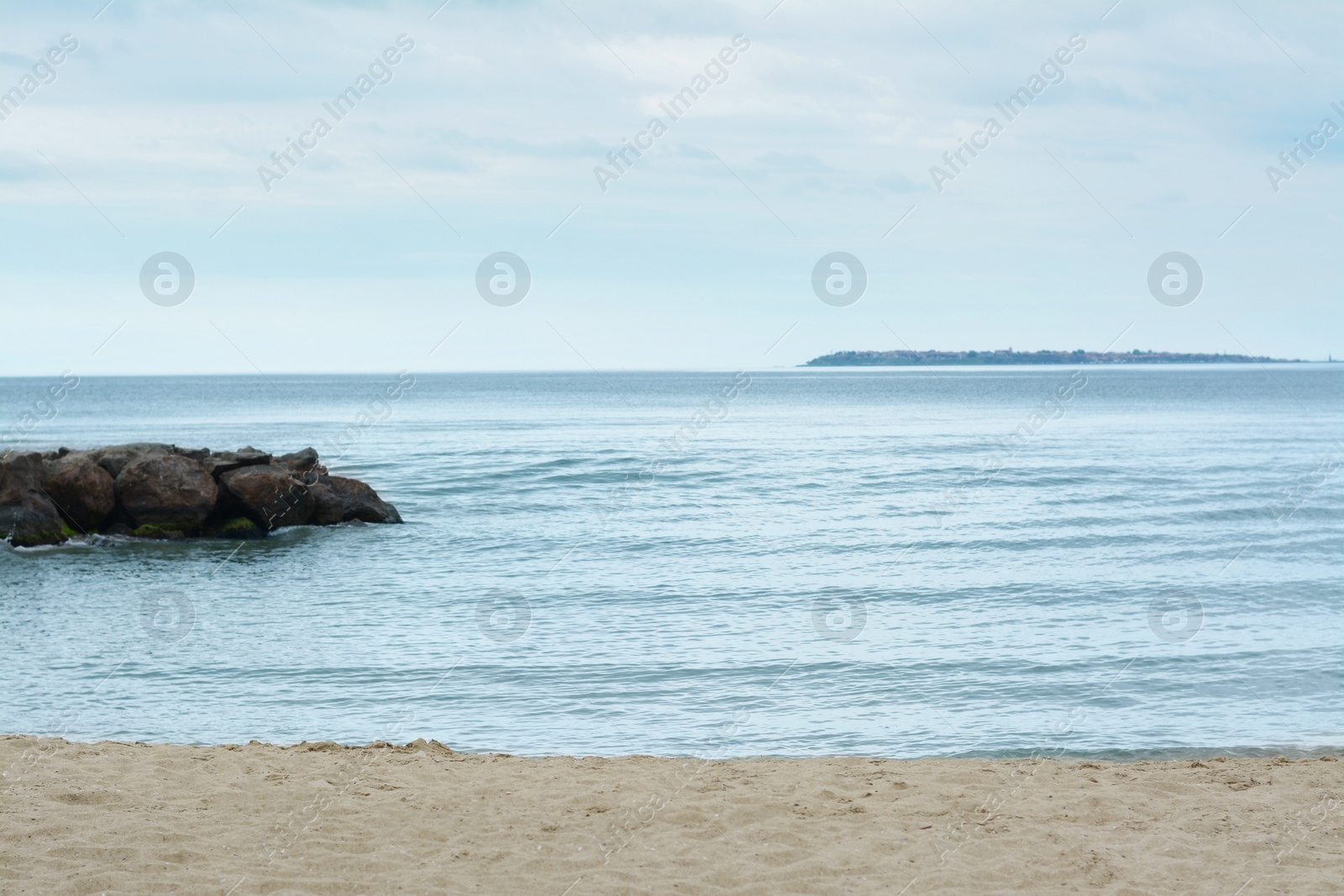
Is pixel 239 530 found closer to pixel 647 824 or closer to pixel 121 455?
pixel 121 455

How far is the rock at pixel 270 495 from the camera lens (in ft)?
82.8

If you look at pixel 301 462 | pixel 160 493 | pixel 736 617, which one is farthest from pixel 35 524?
pixel 736 617

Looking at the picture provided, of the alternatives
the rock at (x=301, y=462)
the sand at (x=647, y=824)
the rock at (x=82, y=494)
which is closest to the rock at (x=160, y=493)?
the rock at (x=82, y=494)

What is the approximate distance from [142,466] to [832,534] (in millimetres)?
16901

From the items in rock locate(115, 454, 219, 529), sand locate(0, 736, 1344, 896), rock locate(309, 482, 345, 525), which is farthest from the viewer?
rock locate(309, 482, 345, 525)

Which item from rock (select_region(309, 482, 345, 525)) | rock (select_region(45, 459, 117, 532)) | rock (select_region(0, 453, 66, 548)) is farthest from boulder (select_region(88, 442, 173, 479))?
rock (select_region(309, 482, 345, 525))

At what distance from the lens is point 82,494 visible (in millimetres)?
24078

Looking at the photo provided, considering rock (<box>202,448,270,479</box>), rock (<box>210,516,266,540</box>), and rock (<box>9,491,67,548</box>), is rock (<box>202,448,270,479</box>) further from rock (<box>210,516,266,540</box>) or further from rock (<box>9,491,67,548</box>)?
rock (<box>9,491,67,548</box>)

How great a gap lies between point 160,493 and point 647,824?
2113cm

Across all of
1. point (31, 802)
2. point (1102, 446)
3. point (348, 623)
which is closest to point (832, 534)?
point (348, 623)

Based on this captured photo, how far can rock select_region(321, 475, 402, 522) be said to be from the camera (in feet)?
88.2

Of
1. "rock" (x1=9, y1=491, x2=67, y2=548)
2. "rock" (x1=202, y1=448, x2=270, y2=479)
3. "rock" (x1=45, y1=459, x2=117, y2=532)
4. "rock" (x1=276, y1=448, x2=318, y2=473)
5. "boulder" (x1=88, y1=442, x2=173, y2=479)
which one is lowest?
"rock" (x1=9, y1=491, x2=67, y2=548)

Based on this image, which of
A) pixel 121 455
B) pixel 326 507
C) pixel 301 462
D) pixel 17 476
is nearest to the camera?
pixel 17 476

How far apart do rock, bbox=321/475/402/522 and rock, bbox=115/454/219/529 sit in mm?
3354
